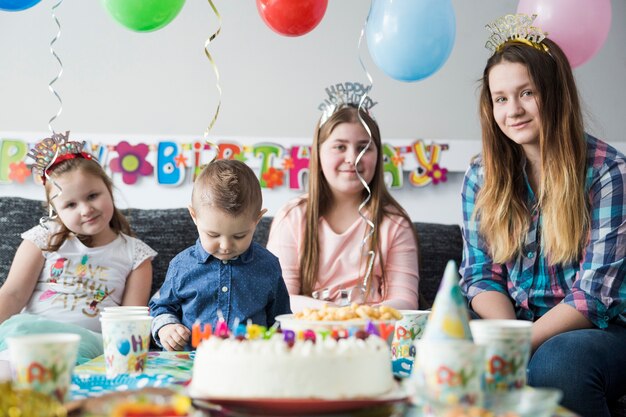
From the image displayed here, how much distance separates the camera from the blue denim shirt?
196 cm

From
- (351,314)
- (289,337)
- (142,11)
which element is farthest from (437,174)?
(289,337)

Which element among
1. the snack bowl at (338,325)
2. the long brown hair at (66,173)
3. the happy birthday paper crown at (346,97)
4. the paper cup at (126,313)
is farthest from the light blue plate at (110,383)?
the happy birthday paper crown at (346,97)

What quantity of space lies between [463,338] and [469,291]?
1.19m

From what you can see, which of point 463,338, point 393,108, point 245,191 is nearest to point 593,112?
point 393,108

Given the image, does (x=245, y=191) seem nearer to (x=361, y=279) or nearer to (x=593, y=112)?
(x=361, y=279)

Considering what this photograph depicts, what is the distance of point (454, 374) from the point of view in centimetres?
96

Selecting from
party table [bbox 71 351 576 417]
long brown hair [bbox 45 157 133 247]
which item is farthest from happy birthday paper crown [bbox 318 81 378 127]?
party table [bbox 71 351 576 417]

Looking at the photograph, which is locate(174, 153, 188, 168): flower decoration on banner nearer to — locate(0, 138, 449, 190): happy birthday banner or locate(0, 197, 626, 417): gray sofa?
locate(0, 138, 449, 190): happy birthday banner

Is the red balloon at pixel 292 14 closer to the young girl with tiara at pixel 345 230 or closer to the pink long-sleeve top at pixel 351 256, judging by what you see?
the young girl with tiara at pixel 345 230

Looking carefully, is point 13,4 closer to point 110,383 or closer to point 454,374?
point 110,383

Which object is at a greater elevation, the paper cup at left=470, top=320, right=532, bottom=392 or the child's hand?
Result: the paper cup at left=470, top=320, right=532, bottom=392

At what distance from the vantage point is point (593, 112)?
132 inches

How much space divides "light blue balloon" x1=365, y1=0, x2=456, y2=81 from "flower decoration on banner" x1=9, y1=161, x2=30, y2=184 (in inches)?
69.4

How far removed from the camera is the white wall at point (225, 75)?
10.9 ft
